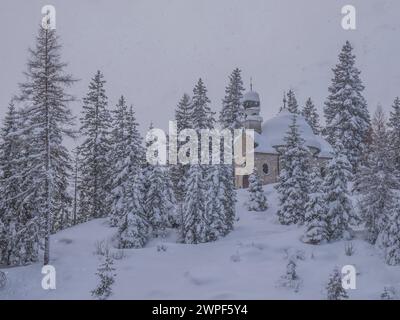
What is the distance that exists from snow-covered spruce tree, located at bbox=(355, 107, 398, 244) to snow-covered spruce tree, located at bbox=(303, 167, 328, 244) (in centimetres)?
203

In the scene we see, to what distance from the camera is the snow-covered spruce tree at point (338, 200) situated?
25188mm

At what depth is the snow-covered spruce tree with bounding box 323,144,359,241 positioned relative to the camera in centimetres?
2519

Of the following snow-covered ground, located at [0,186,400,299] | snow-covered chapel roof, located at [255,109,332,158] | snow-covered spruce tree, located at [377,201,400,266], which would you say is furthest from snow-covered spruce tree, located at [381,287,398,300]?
snow-covered chapel roof, located at [255,109,332,158]

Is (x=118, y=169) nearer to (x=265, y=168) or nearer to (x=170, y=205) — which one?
(x=170, y=205)

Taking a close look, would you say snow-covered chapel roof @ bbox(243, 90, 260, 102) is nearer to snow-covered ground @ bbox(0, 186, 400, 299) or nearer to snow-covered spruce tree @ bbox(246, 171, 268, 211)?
snow-covered spruce tree @ bbox(246, 171, 268, 211)

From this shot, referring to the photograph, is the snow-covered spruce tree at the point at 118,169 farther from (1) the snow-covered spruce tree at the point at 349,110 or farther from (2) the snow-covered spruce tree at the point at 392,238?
(1) the snow-covered spruce tree at the point at 349,110

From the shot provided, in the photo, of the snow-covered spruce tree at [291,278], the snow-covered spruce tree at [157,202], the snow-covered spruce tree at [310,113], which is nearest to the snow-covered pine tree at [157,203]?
the snow-covered spruce tree at [157,202]

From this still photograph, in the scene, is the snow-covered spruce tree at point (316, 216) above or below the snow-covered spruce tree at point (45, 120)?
below

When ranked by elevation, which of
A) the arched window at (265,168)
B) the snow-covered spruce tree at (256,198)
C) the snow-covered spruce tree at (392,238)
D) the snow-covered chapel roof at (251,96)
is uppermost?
the snow-covered chapel roof at (251,96)

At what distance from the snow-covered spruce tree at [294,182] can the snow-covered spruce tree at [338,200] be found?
525 cm

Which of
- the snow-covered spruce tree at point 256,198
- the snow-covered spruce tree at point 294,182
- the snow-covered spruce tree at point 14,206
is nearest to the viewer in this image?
the snow-covered spruce tree at point 14,206

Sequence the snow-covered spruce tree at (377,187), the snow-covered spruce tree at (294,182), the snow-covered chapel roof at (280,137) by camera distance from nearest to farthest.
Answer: the snow-covered spruce tree at (377,187) → the snow-covered spruce tree at (294,182) → the snow-covered chapel roof at (280,137)

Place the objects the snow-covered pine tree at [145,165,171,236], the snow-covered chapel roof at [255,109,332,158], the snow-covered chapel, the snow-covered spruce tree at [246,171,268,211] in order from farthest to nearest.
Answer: the snow-covered chapel roof at [255,109,332,158] → the snow-covered chapel → the snow-covered spruce tree at [246,171,268,211] → the snow-covered pine tree at [145,165,171,236]

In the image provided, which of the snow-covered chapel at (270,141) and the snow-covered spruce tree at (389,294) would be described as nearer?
the snow-covered spruce tree at (389,294)
